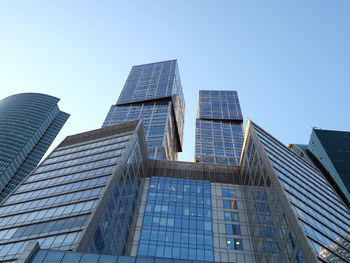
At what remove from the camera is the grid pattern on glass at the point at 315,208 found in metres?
34.3

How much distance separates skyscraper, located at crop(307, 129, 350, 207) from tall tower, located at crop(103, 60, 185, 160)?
70.0 meters

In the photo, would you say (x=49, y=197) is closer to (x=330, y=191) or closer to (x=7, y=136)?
(x=330, y=191)

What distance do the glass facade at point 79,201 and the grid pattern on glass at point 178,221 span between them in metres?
4.64

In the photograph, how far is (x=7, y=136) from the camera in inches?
7618

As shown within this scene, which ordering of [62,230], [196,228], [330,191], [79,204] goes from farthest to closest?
[330,191], [196,228], [79,204], [62,230]

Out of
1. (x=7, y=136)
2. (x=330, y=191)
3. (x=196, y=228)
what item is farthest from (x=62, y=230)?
(x=7, y=136)

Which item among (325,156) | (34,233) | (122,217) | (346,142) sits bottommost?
(34,233)

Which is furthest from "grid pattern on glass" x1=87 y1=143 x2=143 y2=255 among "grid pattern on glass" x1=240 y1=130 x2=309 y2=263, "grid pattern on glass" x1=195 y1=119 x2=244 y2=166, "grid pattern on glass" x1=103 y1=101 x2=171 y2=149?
"grid pattern on glass" x1=195 y1=119 x2=244 y2=166

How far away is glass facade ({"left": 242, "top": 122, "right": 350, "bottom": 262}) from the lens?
3383cm

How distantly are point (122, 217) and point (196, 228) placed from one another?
14.6m

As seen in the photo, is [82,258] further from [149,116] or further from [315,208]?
[149,116]

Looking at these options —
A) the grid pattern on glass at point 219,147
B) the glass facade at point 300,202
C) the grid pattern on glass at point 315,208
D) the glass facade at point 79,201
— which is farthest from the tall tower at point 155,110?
the grid pattern on glass at point 315,208

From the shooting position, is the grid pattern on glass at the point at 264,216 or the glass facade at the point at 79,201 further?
the glass facade at the point at 79,201

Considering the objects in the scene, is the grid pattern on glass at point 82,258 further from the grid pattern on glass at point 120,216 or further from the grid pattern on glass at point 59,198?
the grid pattern on glass at point 120,216
